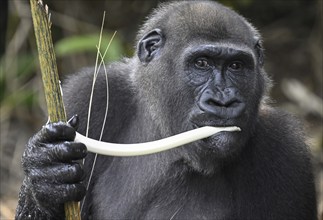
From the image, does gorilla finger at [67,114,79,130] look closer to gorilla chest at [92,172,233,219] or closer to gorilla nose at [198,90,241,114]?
gorilla nose at [198,90,241,114]

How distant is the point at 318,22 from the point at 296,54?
71 centimetres

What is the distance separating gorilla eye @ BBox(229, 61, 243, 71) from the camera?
6.83 meters

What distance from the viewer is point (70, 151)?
238 inches

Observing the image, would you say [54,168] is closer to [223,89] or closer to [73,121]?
[73,121]

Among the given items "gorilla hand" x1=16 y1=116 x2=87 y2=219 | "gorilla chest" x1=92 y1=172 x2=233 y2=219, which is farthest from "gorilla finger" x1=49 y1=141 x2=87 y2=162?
"gorilla chest" x1=92 y1=172 x2=233 y2=219

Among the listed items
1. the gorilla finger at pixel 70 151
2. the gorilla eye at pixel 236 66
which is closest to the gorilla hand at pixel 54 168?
the gorilla finger at pixel 70 151

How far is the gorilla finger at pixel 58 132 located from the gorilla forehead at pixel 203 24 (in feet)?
4.99

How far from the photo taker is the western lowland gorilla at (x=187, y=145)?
6477 mm

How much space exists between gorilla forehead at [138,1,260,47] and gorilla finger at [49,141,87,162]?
1525 mm

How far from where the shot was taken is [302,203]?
7.38m

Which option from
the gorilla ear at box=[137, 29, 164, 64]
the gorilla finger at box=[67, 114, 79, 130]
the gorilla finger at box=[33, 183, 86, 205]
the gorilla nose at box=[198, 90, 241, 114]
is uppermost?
the gorilla ear at box=[137, 29, 164, 64]

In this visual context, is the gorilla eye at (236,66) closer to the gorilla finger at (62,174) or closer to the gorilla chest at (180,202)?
the gorilla chest at (180,202)

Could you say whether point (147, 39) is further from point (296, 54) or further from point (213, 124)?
point (296, 54)

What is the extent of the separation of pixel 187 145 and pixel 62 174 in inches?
47.0
